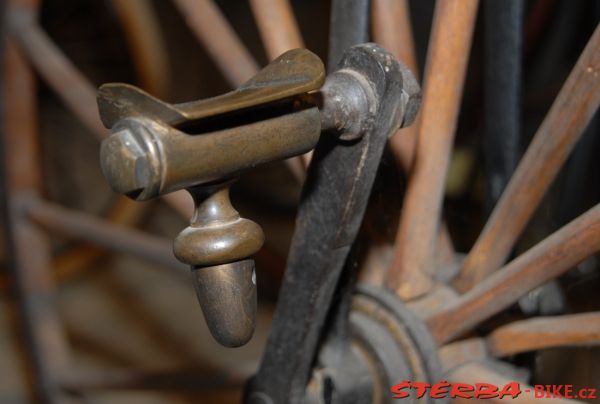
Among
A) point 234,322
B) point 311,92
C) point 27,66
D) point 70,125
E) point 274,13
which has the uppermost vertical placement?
point 70,125

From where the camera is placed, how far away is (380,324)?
0.64 m

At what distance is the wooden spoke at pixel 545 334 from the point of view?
0.54m

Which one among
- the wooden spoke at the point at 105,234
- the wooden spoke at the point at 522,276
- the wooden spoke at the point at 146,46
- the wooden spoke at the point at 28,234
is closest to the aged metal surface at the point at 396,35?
the wooden spoke at the point at 522,276

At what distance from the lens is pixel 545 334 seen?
1.85ft

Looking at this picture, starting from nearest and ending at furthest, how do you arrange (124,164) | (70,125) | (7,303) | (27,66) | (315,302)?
(124,164) < (315,302) < (27,66) < (7,303) < (70,125)

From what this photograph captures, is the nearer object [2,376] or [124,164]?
[124,164]

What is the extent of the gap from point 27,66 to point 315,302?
0.49m

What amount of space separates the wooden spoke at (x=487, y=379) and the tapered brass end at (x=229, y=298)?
0.57 ft

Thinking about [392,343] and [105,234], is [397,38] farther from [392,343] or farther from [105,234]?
[105,234]

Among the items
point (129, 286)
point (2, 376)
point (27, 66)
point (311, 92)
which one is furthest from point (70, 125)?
point (311, 92)

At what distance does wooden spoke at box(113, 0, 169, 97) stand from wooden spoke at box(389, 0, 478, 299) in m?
0.95

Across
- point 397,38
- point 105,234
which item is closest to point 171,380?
point 105,234

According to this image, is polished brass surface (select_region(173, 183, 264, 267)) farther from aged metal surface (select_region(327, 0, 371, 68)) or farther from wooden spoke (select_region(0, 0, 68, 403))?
wooden spoke (select_region(0, 0, 68, 403))

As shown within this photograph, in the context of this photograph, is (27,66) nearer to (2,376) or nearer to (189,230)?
(189,230)
